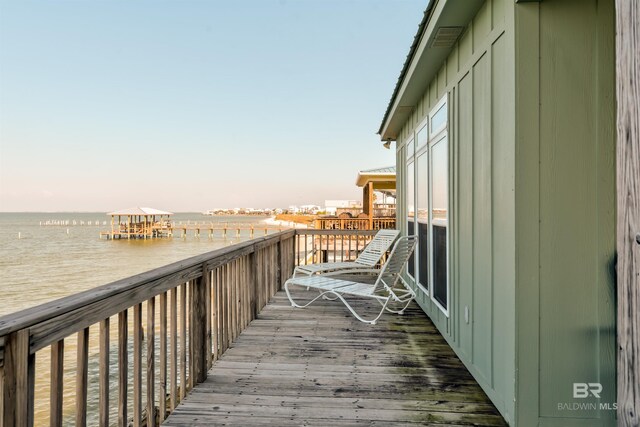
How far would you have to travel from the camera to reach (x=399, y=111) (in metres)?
4.92


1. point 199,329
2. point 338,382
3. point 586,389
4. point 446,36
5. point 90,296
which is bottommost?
point 338,382

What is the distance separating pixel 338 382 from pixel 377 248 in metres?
3.21

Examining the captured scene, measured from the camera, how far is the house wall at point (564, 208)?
1771mm

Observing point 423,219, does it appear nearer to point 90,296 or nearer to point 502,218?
point 502,218

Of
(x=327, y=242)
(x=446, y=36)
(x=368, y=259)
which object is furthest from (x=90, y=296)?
(x=327, y=242)

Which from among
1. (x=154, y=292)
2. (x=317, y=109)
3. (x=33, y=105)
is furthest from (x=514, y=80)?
(x=33, y=105)

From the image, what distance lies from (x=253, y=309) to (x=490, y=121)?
2.87 metres

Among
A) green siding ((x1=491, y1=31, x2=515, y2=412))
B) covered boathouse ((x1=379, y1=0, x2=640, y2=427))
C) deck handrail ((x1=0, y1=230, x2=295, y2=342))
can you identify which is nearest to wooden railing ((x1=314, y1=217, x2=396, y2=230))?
deck handrail ((x1=0, y1=230, x2=295, y2=342))

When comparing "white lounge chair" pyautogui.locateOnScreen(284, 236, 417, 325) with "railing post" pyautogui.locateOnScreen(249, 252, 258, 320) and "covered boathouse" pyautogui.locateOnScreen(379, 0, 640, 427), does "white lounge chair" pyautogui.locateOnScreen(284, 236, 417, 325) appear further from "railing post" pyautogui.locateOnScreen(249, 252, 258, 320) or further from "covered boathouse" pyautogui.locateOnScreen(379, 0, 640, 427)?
"covered boathouse" pyautogui.locateOnScreen(379, 0, 640, 427)

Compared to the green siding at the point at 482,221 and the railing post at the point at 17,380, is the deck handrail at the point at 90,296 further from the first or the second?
the green siding at the point at 482,221

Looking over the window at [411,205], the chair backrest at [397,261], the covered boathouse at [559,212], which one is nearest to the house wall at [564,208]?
the covered boathouse at [559,212]

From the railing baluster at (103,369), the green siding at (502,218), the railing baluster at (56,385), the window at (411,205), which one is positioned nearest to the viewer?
the railing baluster at (56,385)

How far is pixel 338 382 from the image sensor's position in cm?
243

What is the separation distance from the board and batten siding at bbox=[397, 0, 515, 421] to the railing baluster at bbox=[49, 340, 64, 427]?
1934 millimetres
